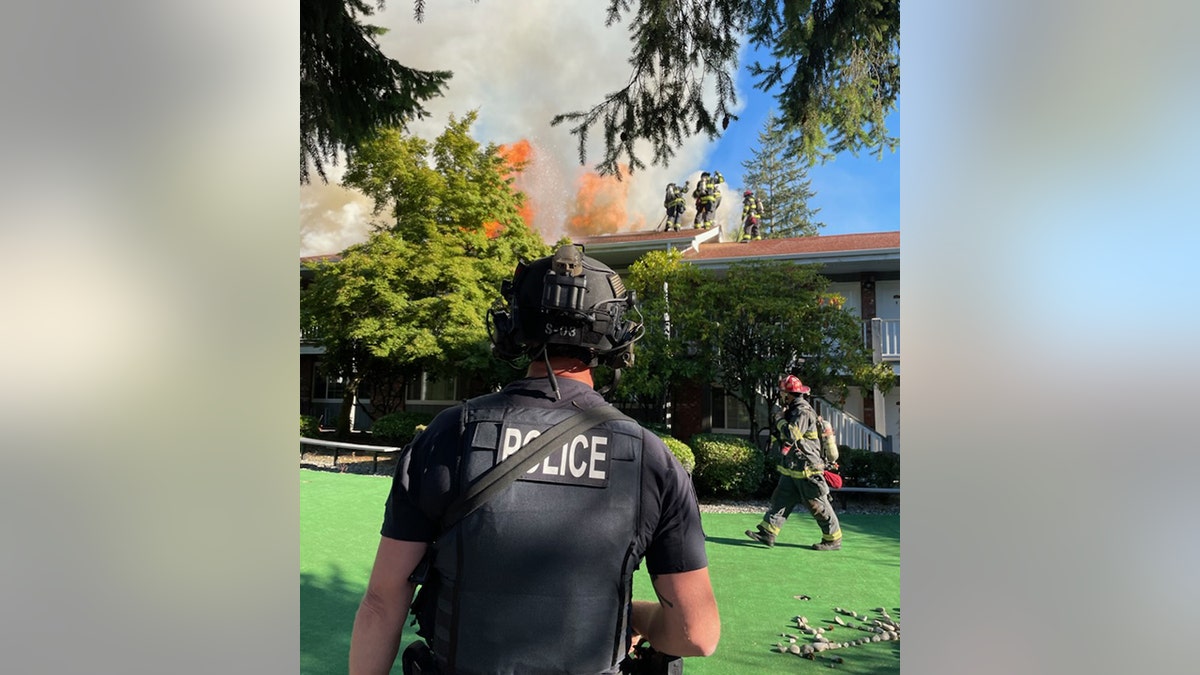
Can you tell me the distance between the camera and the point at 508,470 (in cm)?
142

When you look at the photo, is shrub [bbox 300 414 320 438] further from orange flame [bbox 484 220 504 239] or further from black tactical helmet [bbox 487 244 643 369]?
black tactical helmet [bbox 487 244 643 369]

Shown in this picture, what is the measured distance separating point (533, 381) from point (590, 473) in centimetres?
29

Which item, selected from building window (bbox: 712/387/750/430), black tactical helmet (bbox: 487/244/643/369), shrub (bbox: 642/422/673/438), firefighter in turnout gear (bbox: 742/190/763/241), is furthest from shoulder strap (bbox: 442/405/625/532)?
firefighter in turnout gear (bbox: 742/190/763/241)

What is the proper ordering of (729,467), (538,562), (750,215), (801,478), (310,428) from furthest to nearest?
(750,215) < (310,428) < (729,467) < (801,478) < (538,562)

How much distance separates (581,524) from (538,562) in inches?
4.9

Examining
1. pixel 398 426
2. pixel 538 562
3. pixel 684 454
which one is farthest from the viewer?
pixel 398 426

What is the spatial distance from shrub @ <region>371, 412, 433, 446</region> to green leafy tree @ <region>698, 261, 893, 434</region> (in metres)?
7.29

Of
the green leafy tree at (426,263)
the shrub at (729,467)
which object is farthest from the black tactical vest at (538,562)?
the green leafy tree at (426,263)

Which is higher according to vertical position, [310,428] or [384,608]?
[384,608]

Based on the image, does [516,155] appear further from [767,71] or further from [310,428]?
[767,71]

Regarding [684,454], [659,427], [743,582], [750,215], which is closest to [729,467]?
[684,454]

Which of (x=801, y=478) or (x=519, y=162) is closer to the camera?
(x=801, y=478)

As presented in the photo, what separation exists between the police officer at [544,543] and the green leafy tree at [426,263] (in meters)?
12.8
